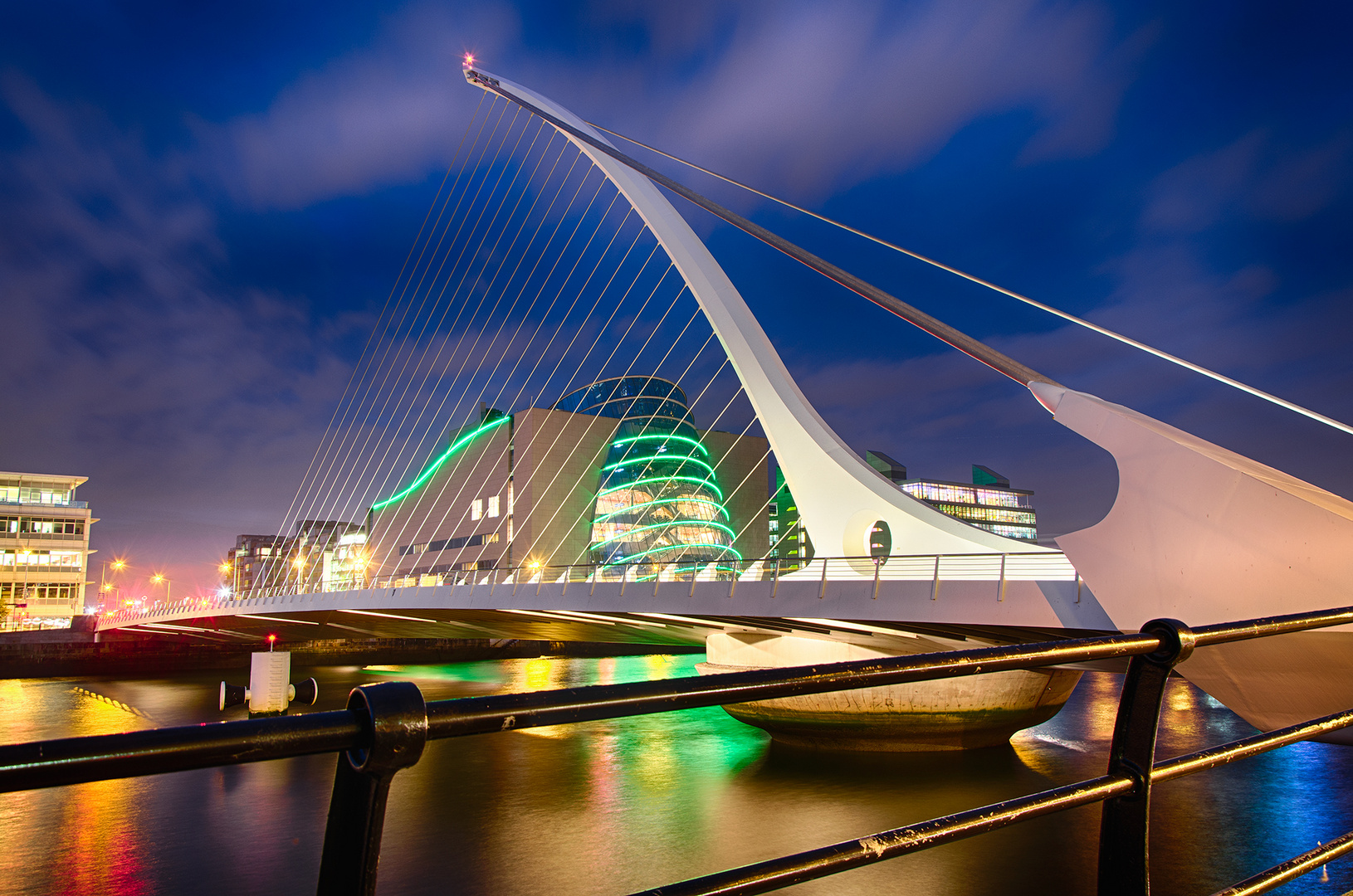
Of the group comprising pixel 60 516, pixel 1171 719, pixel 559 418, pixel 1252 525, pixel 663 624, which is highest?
pixel 559 418

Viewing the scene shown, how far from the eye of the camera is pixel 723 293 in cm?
2170

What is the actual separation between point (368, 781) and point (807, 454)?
18185 millimetres

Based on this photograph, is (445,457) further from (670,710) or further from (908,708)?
(670,710)

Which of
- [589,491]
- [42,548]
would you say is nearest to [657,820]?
[589,491]

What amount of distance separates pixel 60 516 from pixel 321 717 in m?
76.6

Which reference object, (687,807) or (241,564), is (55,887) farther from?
(241,564)

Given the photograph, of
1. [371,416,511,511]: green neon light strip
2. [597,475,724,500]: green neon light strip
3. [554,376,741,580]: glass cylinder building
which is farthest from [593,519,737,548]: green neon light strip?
[371,416,511,511]: green neon light strip

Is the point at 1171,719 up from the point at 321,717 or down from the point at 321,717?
down

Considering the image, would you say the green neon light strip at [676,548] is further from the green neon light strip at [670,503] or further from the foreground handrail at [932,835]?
the foreground handrail at [932,835]

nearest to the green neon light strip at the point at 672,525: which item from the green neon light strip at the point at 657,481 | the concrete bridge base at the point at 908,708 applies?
the green neon light strip at the point at 657,481

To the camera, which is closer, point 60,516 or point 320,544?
point 60,516

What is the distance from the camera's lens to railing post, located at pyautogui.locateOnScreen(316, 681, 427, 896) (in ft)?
2.41

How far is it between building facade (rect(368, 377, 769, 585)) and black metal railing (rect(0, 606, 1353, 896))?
132 ft

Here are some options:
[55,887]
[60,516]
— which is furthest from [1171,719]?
[60,516]
